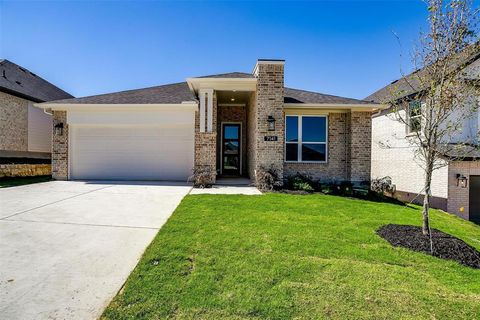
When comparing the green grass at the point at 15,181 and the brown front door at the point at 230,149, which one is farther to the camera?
the brown front door at the point at 230,149

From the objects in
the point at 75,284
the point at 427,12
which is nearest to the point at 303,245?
the point at 75,284

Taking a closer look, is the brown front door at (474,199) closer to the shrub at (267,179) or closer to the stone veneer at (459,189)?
the stone veneer at (459,189)

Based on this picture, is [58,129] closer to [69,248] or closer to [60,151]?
[60,151]

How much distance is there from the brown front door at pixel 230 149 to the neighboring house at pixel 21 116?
11.1m

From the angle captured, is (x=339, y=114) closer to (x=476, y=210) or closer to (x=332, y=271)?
(x=476, y=210)

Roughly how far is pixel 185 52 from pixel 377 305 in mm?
12134

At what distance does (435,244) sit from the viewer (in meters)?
4.40

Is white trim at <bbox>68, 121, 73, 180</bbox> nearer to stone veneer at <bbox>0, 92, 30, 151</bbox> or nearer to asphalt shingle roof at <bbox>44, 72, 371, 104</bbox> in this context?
asphalt shingle roof at <bbox>44, 72, 371, 104</bbox>

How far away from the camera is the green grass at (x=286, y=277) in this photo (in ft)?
8.41

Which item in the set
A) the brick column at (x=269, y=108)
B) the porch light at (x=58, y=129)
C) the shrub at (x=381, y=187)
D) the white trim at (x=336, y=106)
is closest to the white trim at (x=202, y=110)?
the brick column at (x=269, y=108)

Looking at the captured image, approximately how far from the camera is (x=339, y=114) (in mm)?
10688

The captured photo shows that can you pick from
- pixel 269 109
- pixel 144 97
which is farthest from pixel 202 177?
pixel 144 97

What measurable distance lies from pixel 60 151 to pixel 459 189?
1594 centimetres

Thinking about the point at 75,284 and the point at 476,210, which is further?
the point at 476,210
